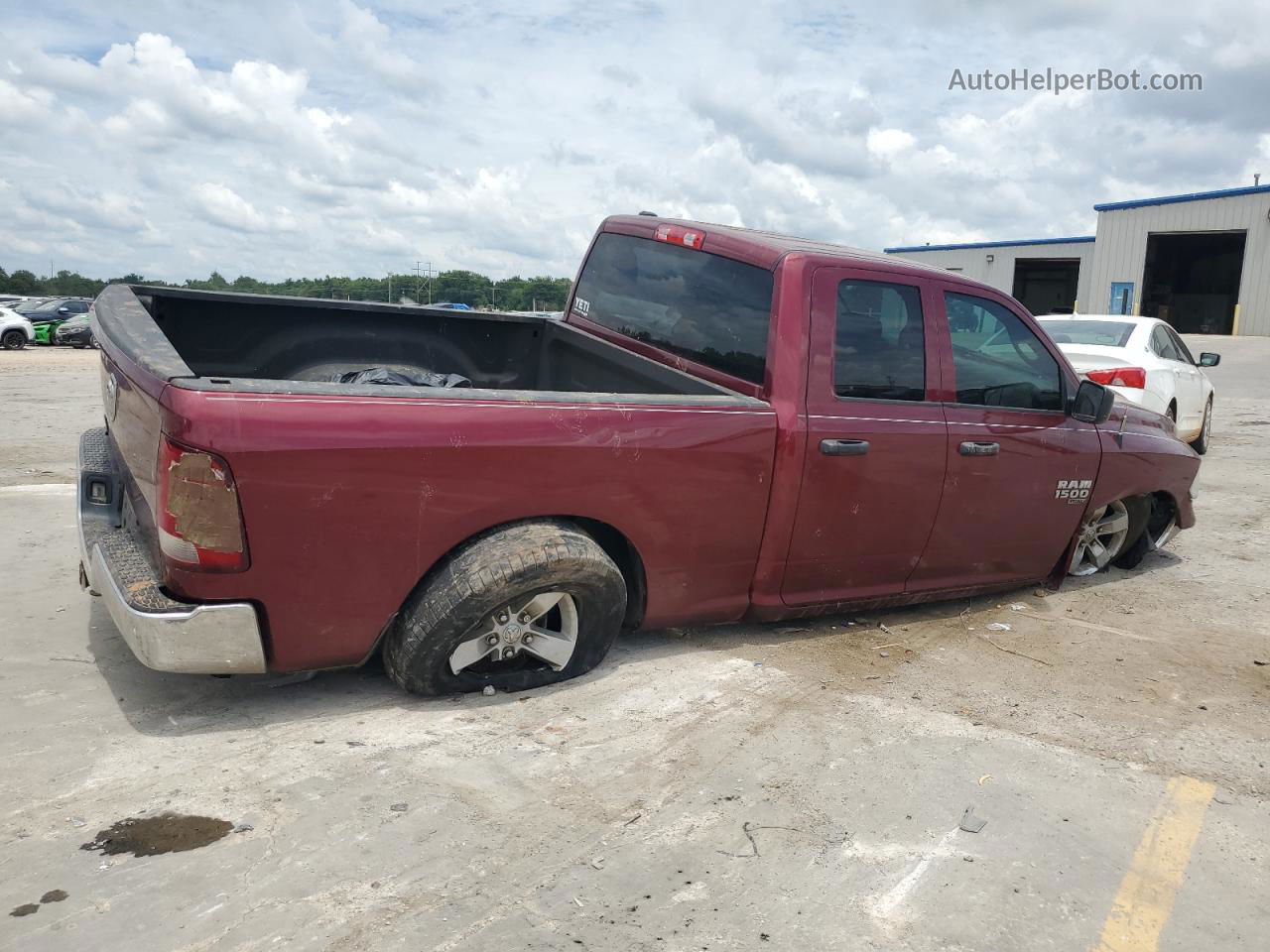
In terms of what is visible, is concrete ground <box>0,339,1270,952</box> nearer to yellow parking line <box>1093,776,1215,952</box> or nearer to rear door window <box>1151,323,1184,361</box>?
yellow parking line <box>1093,776,1215,952</box>

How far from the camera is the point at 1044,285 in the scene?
4659 cm

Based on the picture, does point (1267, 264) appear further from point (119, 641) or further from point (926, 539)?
point (119, 641)

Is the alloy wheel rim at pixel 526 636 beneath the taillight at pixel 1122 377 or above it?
beneath

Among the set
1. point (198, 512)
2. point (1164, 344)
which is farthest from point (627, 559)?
point (1164, 344)

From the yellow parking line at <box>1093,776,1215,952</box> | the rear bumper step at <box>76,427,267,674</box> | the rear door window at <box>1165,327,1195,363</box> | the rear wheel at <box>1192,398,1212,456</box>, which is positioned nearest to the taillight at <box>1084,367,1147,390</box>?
the rear door window at <box>1165,327,1195,363</box>

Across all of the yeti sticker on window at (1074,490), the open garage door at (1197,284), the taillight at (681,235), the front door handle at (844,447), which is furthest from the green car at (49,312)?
the open garage door at (1197,284)

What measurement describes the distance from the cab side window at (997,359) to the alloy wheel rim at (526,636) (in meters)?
2.09

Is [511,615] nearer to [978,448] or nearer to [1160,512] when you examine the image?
[978,448]

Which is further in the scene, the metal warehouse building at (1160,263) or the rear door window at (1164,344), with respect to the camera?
the metal warehouse building at (1160,263)

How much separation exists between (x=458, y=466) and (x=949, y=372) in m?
2.36

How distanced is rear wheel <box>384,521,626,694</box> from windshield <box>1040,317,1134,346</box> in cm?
704

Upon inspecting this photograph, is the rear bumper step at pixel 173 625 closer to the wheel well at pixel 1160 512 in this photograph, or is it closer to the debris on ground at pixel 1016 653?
the debris on ground at pixel 1016 653

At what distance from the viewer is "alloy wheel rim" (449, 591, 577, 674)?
3.43 m

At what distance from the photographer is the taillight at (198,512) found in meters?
2.82
